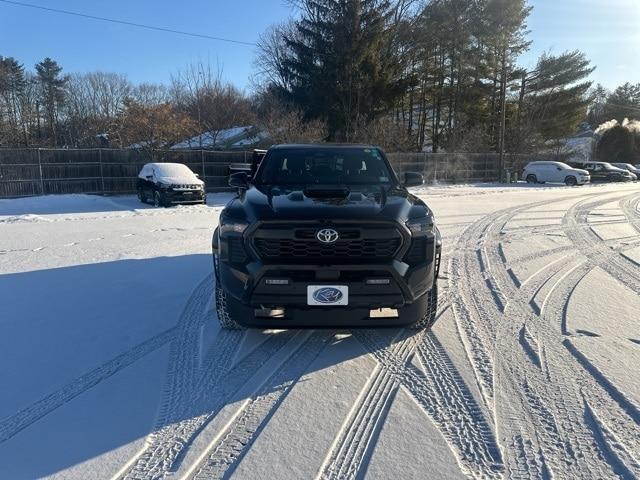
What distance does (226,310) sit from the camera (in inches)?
156

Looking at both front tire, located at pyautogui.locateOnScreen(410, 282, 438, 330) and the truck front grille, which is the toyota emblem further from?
front tire, located at pyautogui.locateOnScreen(410, 282, 438, 330)

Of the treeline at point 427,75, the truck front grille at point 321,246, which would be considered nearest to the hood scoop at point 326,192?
the truck front grille at point 321,246

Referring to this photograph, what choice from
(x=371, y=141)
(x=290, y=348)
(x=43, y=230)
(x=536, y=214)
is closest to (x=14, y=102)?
(x=371, y=141)

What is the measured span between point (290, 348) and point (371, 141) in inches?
1017

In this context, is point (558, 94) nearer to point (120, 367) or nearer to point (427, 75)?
point (427, 75)

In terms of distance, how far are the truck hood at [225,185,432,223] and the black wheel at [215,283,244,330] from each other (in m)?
0.68

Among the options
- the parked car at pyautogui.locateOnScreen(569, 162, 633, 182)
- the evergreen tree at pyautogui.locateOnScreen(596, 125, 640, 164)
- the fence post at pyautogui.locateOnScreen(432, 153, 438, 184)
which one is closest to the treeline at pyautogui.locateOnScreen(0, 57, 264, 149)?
the fence post at pyautogui.locateOnScreen(432, 153, 438, 184)

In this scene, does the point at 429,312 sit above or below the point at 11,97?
below

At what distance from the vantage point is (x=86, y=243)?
8.73 meters

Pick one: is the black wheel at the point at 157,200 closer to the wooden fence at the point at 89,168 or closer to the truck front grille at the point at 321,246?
the wooden fence at the point at 89,168

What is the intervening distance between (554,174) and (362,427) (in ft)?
111

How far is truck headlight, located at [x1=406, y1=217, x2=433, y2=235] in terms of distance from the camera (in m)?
3.70

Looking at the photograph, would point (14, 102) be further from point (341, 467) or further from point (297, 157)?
point (341, 467)

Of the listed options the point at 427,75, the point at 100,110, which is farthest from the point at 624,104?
the point at 100,110
